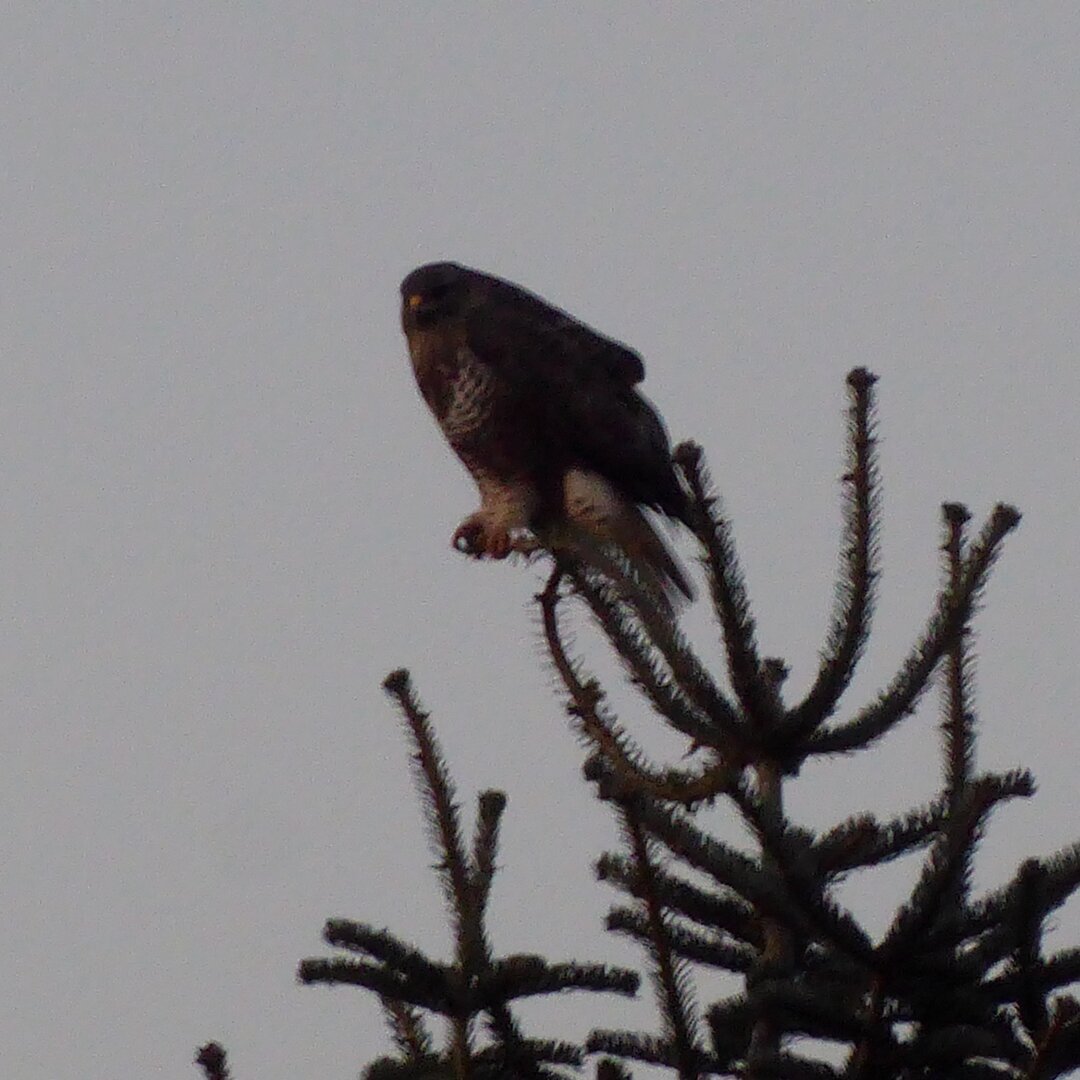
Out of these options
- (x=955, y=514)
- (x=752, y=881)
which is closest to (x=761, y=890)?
(x=752, y=881)

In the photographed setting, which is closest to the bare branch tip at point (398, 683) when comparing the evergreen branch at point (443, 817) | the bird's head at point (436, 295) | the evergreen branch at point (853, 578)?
the evergreen branch at point (443, 817)

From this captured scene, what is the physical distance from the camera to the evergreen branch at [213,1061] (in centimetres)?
244

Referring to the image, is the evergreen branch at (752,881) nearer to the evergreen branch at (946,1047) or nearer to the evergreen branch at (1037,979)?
the evergreen branch at (946,1047)

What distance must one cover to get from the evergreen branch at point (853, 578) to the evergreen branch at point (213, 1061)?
1135 mm

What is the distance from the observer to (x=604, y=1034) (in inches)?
121

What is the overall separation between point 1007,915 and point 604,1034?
699 mm

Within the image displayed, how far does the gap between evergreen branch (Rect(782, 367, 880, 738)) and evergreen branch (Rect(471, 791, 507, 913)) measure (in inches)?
20.7

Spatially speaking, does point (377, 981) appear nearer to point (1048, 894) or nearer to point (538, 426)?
point (1048, 894)

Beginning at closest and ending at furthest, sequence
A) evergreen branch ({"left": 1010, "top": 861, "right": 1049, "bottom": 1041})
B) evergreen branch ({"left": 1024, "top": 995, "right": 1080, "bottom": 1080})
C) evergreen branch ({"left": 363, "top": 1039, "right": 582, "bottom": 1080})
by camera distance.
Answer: evergreen branch ({"left": 1024, "top": 995, "right": 1080, "bottom": 1080}) < evergreen branch ({"left": 1010, "top": 861, "right": 1049, "bottom": 1041}) < evergreen branch ({"left": 363, "top": 1039, "right": 582, "bottom": 1080})

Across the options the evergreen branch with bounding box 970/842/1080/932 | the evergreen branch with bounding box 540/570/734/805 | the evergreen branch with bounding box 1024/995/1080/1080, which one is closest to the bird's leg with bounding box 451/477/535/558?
the evergreen branch with bounding box 540/570/734/805

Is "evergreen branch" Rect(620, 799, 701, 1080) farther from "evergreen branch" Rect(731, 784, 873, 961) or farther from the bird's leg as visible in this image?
the bird's leg

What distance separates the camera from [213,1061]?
2.46 metres

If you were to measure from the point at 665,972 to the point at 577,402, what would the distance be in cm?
398

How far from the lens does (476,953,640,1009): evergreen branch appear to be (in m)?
3.13
